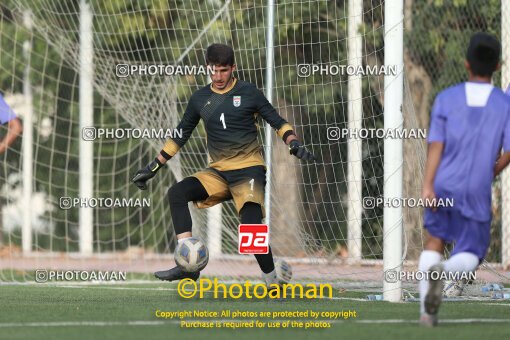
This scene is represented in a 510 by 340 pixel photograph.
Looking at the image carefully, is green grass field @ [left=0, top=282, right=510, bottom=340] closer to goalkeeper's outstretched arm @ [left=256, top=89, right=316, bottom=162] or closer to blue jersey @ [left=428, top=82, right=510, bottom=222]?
blue jersey @ [left=428, top=82, right=510, bottom=222]

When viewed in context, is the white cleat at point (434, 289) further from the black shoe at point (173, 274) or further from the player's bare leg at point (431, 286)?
the black shoe at point (173, 274)

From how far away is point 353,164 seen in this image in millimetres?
11320

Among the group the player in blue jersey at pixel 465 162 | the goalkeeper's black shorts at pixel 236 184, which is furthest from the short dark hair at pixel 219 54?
the player in blue jersey at pixel 465 162

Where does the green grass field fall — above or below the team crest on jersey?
below

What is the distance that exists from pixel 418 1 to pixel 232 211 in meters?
4.67

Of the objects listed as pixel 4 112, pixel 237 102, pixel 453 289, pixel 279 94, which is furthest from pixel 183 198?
pixel 279 94

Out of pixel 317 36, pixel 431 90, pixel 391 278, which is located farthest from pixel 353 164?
pixel 431 90

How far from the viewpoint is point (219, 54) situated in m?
8.99

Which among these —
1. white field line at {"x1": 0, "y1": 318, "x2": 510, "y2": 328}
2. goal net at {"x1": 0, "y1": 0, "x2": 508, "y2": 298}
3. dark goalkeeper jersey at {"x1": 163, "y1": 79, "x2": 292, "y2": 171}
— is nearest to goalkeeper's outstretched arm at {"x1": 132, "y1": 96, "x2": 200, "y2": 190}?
dark goalkeeper jersey at {"x1": 163, "y1": 79, "x2": 292, "y2": 171}

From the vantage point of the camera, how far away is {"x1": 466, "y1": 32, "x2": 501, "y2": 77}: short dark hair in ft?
22.6

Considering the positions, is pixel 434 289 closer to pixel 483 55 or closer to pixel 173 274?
pixel 483 55

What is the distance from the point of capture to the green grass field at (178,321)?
6.56m

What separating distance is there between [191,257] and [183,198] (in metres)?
0.56

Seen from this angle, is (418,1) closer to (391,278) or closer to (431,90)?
(431,90)
